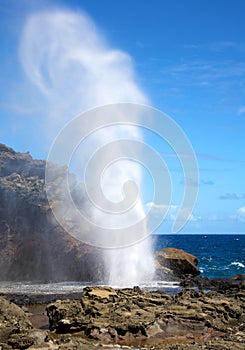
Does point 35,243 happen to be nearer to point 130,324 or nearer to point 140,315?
point 140,315

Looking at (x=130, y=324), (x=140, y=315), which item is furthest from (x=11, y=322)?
(x=140, y=315)

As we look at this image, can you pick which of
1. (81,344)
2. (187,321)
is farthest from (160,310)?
(81,344)

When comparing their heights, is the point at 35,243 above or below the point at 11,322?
above

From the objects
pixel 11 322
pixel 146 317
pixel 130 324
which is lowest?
pixel 11 322

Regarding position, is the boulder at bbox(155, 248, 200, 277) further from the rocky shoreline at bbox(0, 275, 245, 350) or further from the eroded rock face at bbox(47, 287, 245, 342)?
the rocky shoreline at bbox(0, 275, 245, 350)

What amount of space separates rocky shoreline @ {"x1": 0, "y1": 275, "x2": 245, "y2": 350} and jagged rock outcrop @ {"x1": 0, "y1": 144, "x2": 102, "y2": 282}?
18317mm

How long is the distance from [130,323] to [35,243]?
28248mm

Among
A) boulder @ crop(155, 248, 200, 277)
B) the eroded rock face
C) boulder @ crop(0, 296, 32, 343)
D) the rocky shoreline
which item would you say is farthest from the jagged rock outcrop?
boulder @ crop(0, 296, 32, 343)

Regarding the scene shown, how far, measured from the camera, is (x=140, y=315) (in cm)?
2397

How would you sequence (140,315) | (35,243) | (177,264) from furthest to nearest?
(177,264), (35,243), (140,315)

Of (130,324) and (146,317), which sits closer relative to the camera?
(130,324)

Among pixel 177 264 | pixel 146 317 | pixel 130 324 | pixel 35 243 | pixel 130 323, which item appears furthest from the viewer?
pixel 177 264

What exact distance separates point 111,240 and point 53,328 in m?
24.8

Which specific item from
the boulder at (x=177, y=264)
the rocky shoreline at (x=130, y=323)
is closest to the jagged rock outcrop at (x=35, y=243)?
the boulder at (x=177, y=264)
